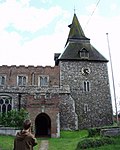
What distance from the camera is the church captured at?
2977 cm

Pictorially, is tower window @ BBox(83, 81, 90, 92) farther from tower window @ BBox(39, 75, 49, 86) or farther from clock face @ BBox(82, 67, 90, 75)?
tower window @ BBox(39, 75, 49, 86)

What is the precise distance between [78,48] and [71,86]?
258 inches

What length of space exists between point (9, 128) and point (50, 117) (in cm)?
498

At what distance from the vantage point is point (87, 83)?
1344 inches

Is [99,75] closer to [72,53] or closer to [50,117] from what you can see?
[72,53]

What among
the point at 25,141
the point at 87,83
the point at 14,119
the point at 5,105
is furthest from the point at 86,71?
the point at 25,141

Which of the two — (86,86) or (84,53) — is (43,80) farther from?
(84,53)

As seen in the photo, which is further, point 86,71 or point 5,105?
point 86,71

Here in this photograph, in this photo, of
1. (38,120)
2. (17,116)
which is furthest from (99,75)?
(17,116)

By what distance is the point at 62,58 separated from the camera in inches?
1357

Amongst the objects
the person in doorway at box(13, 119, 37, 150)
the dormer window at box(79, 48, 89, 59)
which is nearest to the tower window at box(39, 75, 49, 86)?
the dormer window at box(79, 48, 89, 59)

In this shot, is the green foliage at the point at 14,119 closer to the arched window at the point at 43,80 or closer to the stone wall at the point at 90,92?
the stone wall at the point at 90,92

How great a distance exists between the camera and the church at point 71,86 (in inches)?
1172

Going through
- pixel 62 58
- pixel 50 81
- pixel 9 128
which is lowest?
pixel 9 128
